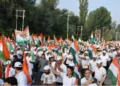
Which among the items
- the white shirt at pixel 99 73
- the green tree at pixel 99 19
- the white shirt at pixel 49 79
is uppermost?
the green tree at pixel 99 19

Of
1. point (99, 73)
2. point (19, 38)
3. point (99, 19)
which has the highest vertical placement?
point (99, 19)

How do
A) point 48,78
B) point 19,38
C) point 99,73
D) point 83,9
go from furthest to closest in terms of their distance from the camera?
1. point 83,9
2. point 19,38
3. point 99,73
4. point 48,78

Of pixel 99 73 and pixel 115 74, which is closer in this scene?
pixel 115 74

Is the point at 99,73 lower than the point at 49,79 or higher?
lower

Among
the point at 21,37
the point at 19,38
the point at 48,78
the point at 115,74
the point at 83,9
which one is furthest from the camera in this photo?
the point at 83,9

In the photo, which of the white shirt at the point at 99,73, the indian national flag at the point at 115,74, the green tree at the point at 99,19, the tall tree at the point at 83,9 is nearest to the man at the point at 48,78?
the indian national flag at the point at 115,74

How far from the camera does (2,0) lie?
181 feet

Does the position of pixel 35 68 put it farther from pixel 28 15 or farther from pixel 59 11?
pixel 59 11

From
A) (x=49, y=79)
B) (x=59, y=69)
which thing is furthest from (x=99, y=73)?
(x=49, y=79)

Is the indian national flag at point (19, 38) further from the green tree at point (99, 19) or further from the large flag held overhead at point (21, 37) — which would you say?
the green tree at point (99, 19)

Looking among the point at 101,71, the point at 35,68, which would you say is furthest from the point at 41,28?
the point at 101,71

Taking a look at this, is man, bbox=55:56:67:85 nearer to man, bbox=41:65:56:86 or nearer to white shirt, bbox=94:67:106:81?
man, bbox=41:65:56:86

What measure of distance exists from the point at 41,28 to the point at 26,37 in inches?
1641

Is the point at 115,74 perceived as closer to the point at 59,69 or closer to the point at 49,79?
the point at 49,79
